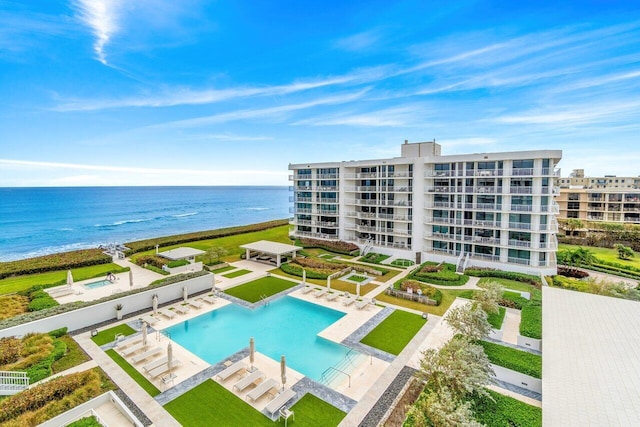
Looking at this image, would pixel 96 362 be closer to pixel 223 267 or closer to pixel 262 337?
pixel 262 337

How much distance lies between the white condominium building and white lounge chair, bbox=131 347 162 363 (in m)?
27.8

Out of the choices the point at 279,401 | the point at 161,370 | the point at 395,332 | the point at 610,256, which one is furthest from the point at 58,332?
the point at 610,256

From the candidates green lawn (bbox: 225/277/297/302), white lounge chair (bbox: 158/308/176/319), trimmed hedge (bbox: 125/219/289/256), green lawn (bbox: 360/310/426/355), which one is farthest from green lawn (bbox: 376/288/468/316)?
trimmed hedge (bbox: 125/219/289/256)

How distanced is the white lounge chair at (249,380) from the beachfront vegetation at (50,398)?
19.1 feet

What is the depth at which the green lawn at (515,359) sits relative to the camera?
14.9 metres

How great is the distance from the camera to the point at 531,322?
1967 centimetres

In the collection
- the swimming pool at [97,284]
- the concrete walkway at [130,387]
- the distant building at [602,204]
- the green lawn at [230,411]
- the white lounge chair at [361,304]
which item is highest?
the distant building at [602,204]

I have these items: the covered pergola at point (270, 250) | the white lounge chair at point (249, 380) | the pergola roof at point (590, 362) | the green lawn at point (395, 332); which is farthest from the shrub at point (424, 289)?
the white lounge chair at point (249, 380)

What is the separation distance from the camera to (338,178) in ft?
148

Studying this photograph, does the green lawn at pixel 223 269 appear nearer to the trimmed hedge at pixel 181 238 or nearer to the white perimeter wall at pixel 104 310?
the white perimeter wall at pixel 104 310

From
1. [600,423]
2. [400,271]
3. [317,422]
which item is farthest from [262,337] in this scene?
[400,271]

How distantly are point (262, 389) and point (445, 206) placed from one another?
29.5 metres

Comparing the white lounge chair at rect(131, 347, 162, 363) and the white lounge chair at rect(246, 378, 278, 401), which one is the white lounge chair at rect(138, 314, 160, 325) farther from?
the white lounge chair at rect(246, 378, 278, 401)

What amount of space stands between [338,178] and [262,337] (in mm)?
28546
